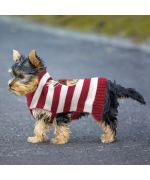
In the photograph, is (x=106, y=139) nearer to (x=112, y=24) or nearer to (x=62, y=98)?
(x=62, y=98)

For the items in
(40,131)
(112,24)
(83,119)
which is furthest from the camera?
(112,24)

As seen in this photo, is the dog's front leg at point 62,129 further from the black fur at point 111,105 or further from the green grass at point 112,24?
the green grass at point 112,24

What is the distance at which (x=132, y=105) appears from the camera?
43.1 ft

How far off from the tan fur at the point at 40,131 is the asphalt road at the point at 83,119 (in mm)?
110

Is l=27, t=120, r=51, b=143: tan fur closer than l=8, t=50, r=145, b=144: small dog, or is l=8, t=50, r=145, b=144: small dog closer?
l=8, t=50, r=145, b=144: small dog

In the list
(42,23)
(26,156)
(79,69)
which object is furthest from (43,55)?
(26,156)

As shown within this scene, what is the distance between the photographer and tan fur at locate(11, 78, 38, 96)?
31.5ft

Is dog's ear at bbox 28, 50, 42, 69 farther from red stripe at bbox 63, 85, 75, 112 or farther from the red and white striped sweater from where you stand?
red stripe at bbox 63, 85, 75, 112

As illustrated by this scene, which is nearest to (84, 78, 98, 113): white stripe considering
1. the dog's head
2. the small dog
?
the small dog

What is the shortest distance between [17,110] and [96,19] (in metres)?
13.3

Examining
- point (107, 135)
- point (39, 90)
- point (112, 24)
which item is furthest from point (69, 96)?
point (112, 24)

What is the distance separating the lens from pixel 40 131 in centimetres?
1002

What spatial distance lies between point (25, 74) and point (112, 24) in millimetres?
14576

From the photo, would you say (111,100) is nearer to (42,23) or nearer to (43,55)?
(43,55)
